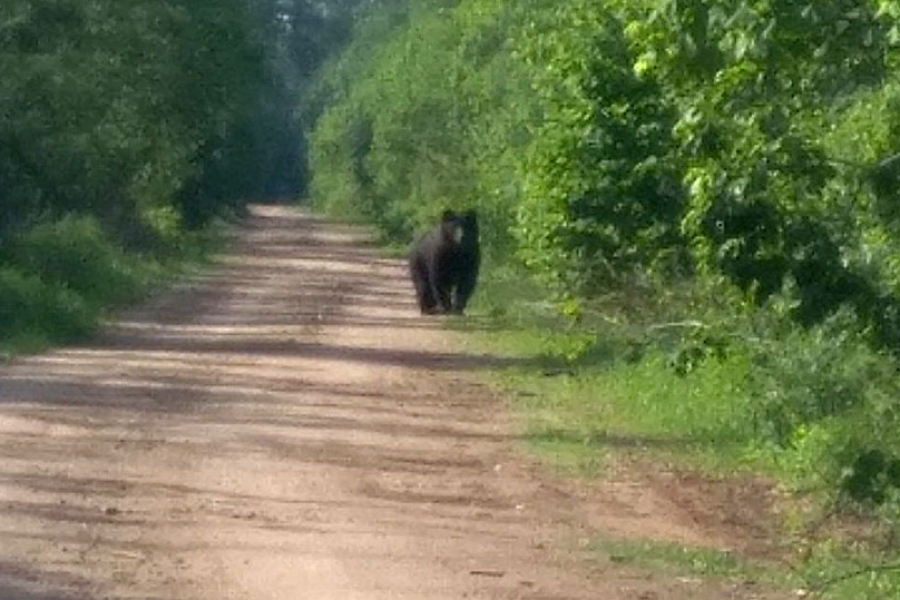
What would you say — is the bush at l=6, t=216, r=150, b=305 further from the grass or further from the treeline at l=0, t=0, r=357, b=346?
the grass

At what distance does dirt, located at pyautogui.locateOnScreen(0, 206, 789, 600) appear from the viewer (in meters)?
13.9

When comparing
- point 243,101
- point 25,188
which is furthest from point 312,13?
point 25,188

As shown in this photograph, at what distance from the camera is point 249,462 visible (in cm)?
1908

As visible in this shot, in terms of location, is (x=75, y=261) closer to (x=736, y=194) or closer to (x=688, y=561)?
(x=688, y=561)

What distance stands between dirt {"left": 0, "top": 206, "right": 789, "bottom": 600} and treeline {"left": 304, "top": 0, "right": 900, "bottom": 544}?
110 centimetres

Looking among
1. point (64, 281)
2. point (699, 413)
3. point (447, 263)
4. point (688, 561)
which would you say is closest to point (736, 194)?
point (688, 561)

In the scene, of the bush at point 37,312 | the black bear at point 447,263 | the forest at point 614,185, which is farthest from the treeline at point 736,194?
the bush at point 37,312

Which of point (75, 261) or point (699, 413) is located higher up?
point (699, 413)

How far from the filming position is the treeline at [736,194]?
12609mm

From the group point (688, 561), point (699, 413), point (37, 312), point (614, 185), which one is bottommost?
point (37, 312)

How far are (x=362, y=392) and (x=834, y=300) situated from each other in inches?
467

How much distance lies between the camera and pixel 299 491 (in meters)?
17.5

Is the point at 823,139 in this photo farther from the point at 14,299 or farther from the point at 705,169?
the point at 14,299

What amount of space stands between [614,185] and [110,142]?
65.3 ft
